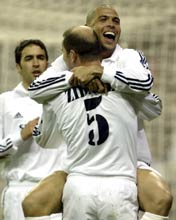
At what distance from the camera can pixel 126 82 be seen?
390 cm

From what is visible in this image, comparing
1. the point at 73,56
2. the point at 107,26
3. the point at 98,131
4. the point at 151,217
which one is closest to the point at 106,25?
the point at 107,26

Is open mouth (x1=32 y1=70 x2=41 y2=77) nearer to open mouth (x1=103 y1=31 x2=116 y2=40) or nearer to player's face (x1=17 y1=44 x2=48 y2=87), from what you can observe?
player's face (x1=17 y1=44 x2=48 y2=87)

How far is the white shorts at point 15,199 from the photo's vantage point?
5.10 m

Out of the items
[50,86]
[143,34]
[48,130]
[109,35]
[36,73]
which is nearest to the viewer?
[50,86]

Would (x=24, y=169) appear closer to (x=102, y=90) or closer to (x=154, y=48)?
(x=102, y=90)

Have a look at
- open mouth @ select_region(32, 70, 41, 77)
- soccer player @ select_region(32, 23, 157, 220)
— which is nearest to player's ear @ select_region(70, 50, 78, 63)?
soccer player @ select_region(32, 23, 157, 220)

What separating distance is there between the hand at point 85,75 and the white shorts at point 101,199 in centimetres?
41

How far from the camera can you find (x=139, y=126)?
424 centimetres

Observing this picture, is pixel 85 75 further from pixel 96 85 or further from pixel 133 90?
pixel 133 90

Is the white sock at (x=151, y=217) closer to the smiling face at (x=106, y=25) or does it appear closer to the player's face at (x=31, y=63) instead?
the smiling face at (x=106, y=25)

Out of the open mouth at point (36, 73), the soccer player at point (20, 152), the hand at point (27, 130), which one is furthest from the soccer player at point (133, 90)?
the open mouth at point (36, 73)

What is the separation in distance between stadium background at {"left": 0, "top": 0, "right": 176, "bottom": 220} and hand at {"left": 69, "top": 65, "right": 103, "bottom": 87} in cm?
305

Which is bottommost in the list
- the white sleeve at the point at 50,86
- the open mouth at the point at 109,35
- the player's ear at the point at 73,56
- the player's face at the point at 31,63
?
the white sleeve at the point at 50,86

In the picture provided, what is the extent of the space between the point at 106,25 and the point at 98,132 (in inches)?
32.5
